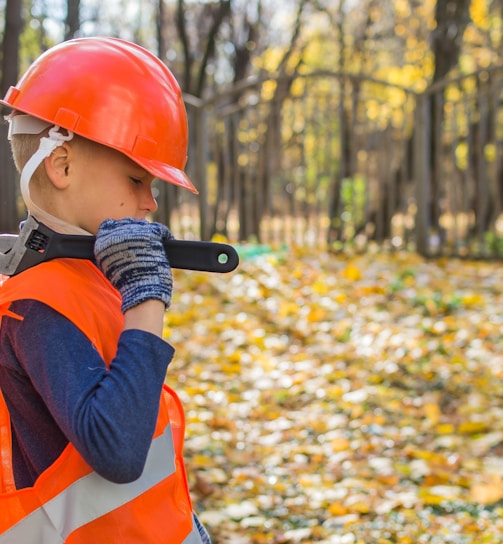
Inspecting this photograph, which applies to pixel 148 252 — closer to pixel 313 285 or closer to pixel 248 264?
pixel 313 285

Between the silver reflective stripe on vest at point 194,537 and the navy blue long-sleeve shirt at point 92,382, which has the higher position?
the navy blue long-sleeve shirt at point 92,382

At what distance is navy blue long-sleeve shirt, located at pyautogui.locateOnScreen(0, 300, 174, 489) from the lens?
3.89 feet

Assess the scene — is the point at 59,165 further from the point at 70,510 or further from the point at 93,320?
the point at 70,510

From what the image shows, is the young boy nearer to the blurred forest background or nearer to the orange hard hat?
the orange hard hat

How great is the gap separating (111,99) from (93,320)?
36cm

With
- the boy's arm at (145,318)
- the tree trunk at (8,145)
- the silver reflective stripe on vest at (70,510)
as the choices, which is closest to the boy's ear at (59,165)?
the boy's arm at (145,318)

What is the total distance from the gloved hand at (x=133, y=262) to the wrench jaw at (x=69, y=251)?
0.14 ft

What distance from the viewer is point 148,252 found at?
1.29 m

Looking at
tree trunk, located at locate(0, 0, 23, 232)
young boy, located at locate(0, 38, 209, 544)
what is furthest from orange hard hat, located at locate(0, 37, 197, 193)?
tree trunk, located at locate(0, 0, 23, 232)

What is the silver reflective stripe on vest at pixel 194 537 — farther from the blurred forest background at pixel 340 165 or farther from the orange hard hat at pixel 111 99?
the blurred forest background at pixel 340 165

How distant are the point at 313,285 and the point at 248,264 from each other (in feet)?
3.35

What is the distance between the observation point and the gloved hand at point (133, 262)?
128 cm

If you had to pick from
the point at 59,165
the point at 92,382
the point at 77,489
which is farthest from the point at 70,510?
the point at 59,165

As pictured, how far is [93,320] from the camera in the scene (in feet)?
4.27
